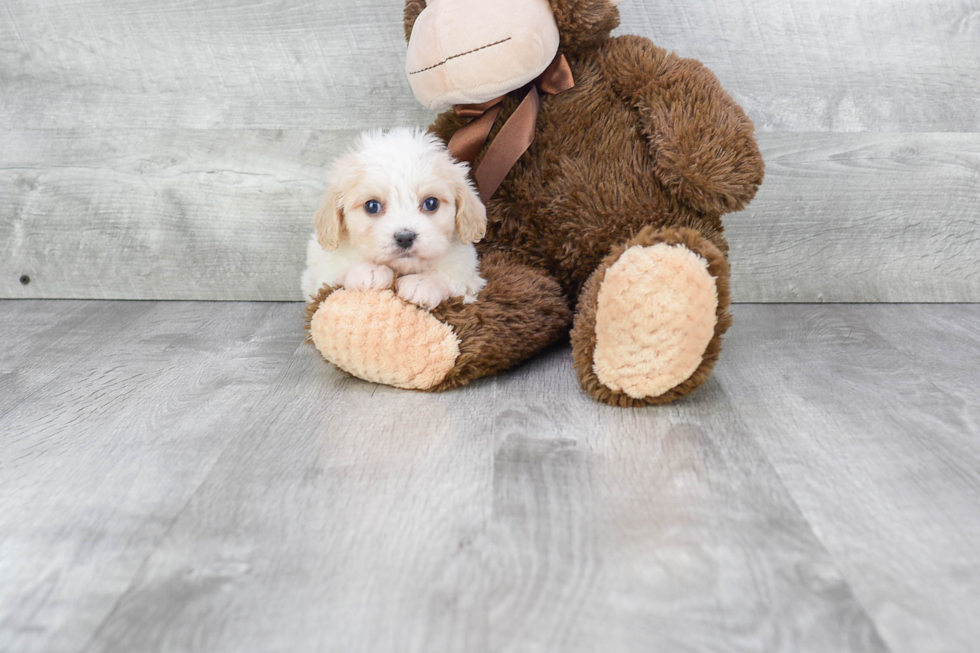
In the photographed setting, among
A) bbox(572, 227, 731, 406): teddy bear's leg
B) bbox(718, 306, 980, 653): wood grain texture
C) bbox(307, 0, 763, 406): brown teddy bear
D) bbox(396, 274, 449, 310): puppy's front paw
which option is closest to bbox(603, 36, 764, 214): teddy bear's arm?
bbox(307, 0, 763, 406): brown teddy bear

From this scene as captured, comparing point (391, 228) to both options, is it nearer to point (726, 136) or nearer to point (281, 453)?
point (281, 453)

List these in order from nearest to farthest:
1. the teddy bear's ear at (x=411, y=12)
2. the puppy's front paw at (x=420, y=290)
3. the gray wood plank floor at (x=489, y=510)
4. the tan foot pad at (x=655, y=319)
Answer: the gray wood plank floor at (x=489, y=510)
the tan foot pad at (x=655, y=319)
the puppy's front paw at (x=420, y=290)
the teddy bear's ear at (x=411, y=12)

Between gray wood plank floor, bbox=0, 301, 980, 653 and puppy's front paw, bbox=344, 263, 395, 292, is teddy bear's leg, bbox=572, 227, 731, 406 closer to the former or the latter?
gray wood plank floor, bbox=0, 301, 980, 653

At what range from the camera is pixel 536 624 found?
2.17 ft

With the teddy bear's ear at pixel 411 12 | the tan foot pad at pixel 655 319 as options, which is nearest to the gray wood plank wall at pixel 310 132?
the teddy bear's ear at pixel 411 12

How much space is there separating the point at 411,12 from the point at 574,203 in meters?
0.38

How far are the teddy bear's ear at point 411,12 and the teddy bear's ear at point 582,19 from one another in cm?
20

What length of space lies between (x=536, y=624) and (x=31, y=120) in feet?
4.87

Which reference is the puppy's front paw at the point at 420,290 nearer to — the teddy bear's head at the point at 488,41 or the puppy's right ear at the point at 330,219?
the puppy's right ear at the point at 330,219

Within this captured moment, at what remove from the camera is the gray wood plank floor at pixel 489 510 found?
2.19 ft

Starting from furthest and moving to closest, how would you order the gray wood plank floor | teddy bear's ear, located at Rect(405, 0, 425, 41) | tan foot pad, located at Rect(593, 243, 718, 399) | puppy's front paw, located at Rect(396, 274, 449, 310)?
teddy bear's ear, located at Rect(405, 0, 425, 41) < puppy's front paw, located at Rect(396, 274, 449, 310) < tan foot pad, located at Rect(593, 243, 718, 399) < the gray wood plank floor

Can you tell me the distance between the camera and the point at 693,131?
118cm

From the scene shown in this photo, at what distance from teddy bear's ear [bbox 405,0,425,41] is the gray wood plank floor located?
54cm

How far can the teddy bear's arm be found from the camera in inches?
46.4
